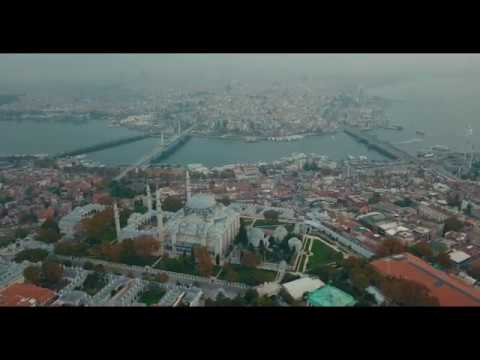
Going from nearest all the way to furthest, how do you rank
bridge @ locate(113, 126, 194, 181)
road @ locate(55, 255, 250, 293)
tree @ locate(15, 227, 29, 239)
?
road @ locate(55, 255, 250, 293) → tree @ locate(15, 227, 29, 239) → bridge @ locate(113, 126, 194, 181)

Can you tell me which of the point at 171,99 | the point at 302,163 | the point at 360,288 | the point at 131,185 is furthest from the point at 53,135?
the point at 360,288

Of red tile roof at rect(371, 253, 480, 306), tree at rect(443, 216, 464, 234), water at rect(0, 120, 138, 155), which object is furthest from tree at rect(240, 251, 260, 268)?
water at rect(0, 120, 138, 155)

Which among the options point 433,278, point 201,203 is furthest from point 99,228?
point 433,278

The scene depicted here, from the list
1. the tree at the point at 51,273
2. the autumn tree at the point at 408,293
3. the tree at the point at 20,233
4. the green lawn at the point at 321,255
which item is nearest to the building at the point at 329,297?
the autumn tree at the point at 408,293

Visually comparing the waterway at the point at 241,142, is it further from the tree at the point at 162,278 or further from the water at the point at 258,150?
the tree at the point at 162,278

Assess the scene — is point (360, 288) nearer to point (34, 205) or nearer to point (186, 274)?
point (186, 274)

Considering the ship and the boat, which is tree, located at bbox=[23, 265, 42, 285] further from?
the ship

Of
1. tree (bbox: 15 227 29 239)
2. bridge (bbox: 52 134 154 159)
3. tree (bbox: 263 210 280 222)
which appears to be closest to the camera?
tree (bbox: 15 227 29 239)
